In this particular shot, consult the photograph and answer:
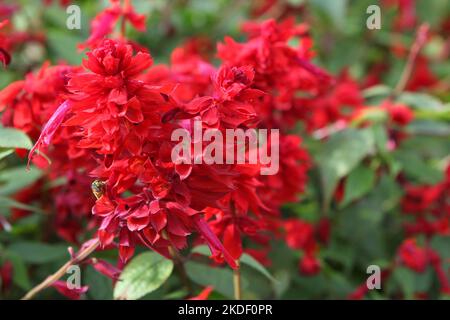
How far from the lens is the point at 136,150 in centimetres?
71

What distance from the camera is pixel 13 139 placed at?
2.80 ft

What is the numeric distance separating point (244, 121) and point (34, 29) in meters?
0.95

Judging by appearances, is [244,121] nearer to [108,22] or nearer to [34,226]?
[108,22]

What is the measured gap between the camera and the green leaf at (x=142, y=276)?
2.75ft

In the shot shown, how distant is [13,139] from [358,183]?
1.97ft

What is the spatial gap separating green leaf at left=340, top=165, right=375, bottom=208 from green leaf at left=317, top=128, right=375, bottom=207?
14 mm

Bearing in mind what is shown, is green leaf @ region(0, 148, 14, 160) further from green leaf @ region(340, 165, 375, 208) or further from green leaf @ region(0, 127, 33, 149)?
green leaf @ region(340, 165, 375, 208)

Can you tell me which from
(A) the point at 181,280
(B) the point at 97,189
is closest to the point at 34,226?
(A) the point at 181,280

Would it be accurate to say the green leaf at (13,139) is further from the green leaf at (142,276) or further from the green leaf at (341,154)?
the green leaf at (341,154)

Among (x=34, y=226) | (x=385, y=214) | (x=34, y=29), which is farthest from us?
(x=34, y=29)

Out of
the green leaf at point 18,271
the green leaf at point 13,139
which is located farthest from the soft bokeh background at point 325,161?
the green leaf at point 13,139

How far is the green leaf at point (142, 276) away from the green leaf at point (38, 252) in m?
0.20
